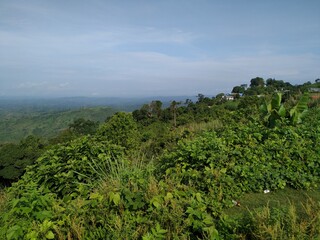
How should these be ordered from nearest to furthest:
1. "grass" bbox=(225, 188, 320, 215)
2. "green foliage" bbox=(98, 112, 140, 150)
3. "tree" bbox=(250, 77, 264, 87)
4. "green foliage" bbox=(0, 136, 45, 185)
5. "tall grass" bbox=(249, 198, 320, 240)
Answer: "tall grass" bbox=(249, 198, 320, 240) → "grass" bbox=(225, 188, 320, 215) → "green foliage" bbox=(98, 112, 140, 150) → "green foliage" bbox=(0, 136, 45, 185) → "tree" bbox=(250, 77, 264, 87)

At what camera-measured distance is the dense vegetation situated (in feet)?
9.50

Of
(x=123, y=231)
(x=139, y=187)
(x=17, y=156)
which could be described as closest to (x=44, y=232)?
(x=123, y=231)

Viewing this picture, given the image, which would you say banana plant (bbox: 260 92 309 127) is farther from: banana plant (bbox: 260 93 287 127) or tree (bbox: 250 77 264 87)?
tree (bbox: 250 77 264 87)

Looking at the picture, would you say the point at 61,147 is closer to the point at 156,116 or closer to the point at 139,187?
the point at 139,187

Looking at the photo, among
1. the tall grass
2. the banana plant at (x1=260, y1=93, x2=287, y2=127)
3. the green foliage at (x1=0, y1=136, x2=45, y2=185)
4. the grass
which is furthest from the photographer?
the green foliage at (x1=0, y1=136, x2=45, y2=185)

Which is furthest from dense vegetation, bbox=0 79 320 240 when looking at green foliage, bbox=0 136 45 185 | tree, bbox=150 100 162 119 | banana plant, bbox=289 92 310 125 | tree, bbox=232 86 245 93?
tree, bbox=232 86 245 93

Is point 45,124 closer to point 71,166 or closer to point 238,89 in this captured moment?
point 238,89

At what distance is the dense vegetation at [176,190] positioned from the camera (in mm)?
2896

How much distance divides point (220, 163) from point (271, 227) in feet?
6.38

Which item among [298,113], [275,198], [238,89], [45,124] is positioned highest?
[238,89]

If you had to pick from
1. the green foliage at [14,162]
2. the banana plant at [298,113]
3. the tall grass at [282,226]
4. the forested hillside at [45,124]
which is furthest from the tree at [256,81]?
the forested hillside at [45,124]

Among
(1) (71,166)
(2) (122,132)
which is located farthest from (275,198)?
(2) (122,132)

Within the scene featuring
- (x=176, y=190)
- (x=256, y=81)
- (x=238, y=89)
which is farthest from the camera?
(x=256, y=81)

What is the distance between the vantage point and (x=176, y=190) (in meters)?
3.48
